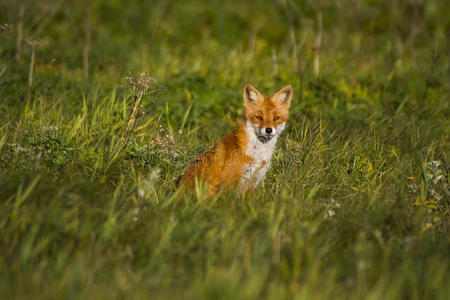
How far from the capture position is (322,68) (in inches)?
330

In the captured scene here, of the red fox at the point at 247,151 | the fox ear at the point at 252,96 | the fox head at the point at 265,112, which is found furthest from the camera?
the fox ear at the point at 252,96

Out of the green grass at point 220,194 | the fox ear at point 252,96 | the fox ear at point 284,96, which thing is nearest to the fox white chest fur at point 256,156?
the green grass at point 220,194

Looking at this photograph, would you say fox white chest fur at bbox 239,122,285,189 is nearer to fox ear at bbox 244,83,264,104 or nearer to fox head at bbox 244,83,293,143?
fox head at bbox 244,83,293,143

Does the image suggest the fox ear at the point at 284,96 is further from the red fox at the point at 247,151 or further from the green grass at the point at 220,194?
the green grass at the point at 220,194

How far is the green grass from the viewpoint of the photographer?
9.62ft

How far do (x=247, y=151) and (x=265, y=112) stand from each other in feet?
1.71

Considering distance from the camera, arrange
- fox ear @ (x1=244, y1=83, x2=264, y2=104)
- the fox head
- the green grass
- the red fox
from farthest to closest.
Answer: fox ear @ (x1=244, y1=83, x2=264, y2=104) → the fox head → the red fox → the green grass

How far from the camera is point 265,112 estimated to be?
5191 mm

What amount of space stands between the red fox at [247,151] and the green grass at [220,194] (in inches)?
9.4

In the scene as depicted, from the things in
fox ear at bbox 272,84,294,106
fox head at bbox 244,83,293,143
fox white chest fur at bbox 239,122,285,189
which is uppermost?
fox ear at bbox 272,84,294,106

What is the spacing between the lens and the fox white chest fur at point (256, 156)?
4872 mm

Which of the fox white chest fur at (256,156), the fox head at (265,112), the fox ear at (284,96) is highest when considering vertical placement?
the fox ear at (284,96)

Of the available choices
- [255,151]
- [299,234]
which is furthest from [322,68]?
[299,234]

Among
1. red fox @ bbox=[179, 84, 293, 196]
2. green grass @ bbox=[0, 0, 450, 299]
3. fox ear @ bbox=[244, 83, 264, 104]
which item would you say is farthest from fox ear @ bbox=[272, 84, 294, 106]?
green grass @ bbox=[0, 0, 450, 299]
